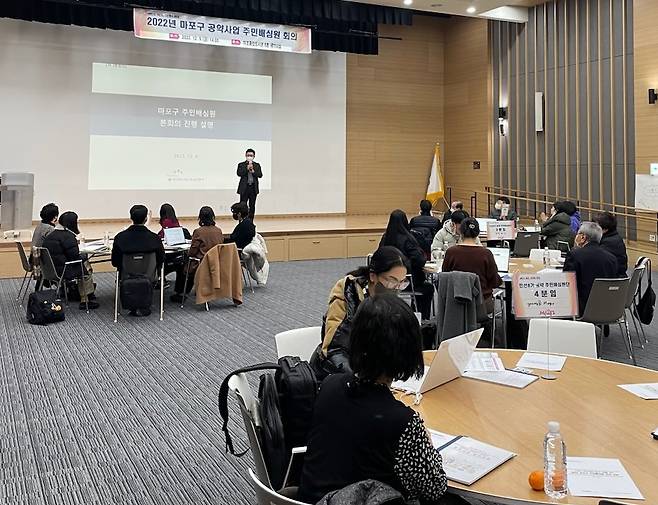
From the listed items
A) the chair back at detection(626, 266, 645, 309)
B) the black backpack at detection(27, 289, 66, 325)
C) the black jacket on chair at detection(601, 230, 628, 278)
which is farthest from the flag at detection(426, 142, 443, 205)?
the black backpack at detection(27, 289, 66, 325)

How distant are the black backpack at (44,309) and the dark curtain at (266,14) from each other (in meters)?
6.52

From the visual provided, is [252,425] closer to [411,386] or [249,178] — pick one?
[411,386]

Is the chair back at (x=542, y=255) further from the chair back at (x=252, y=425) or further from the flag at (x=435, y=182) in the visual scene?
the flag at (x=435, y=182)

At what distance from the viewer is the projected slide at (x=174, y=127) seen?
476 inches

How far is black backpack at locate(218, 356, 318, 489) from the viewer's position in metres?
2.13

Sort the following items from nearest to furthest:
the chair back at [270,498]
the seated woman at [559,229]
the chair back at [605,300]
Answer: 1. the chair back at [270,498]
2. the chair back at [605,300]
3. the seated woman at [559,229]

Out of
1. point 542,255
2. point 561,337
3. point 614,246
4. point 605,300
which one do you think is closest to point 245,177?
point 542,255

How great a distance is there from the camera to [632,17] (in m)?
10.8

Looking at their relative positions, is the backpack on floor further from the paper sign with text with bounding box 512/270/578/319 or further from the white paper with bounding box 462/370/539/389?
the white paper with bounding box 462/370/539/389

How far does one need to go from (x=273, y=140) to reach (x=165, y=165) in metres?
2.46

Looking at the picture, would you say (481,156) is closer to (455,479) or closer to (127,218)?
(127,218)

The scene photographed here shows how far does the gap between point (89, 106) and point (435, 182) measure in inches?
321

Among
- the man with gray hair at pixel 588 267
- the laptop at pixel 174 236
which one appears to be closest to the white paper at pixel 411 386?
the man with gray hair at pixel 588 267

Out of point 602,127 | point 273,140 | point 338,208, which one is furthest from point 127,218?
point 602,127
